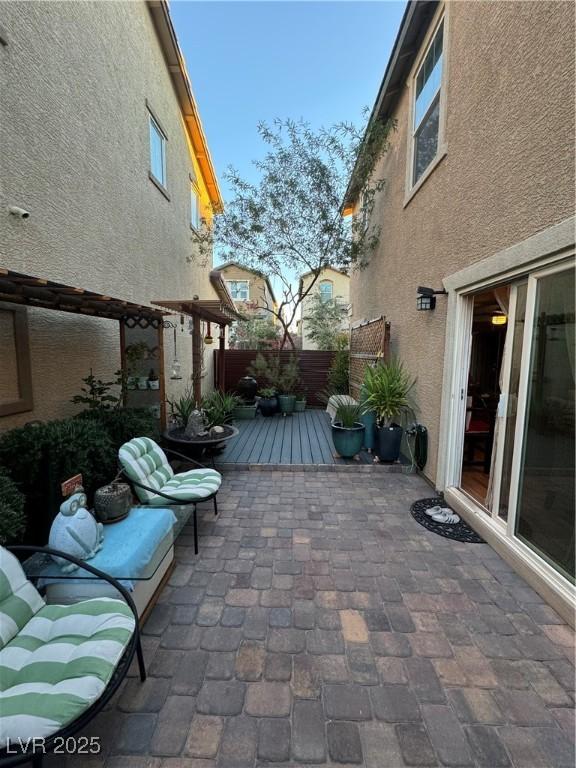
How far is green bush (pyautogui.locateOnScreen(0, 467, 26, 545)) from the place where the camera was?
77.8 inches

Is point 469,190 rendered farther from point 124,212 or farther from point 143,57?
point 143,57

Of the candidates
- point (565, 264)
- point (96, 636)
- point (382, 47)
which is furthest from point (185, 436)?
point (382, 47)

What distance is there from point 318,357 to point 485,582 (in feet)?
25.7

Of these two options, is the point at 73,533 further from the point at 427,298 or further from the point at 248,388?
the point at 248,388

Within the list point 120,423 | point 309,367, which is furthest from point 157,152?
point 309,367

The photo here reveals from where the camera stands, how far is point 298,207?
327 inches

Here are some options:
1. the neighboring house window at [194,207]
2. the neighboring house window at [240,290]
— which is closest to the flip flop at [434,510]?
the neighboring house window at [194,207]

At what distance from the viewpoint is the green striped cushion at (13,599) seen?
1557 millimetres

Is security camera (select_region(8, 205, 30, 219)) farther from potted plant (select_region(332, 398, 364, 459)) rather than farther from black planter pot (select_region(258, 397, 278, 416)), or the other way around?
black planter pot (select_region(258, 397, 278, 416))

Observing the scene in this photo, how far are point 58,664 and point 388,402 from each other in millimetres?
4351

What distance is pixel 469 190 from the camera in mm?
3428

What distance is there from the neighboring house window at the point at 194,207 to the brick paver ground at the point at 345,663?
8.16 meters

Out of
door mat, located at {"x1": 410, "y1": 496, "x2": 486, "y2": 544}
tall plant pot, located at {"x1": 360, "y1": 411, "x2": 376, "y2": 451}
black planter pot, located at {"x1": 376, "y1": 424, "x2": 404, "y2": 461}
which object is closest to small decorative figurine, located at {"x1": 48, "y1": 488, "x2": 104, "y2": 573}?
door mat, located at {"x1": 410, "y1": 496, "x2": 486, "y2": 544}

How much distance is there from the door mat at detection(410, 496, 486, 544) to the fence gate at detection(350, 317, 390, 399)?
2.65 meters
